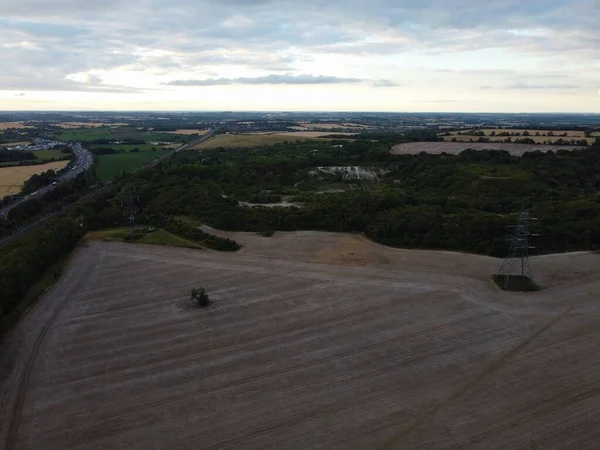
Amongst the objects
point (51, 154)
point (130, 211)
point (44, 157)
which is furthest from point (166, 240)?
point (51, 154)

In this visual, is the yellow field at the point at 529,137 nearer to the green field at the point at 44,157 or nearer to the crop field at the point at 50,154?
the green field at the point at 44,157

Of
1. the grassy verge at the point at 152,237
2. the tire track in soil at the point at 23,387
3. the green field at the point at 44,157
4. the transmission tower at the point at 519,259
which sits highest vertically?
the green field at the point at 44,157

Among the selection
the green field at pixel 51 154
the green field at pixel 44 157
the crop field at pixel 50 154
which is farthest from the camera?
the crop field at pixel 50 154

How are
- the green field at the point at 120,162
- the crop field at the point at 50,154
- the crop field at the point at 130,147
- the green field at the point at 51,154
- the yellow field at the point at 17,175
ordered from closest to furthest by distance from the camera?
the yellow field at the point at 17,175 < the green field at the point at 120,162 < the green field at the point at 51,154 < the crop field at the point at 50,154 < the crop field at the point at 130,147

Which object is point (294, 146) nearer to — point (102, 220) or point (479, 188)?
point (479, 188)

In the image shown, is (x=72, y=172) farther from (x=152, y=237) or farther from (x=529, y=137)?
(x=529, y=137)

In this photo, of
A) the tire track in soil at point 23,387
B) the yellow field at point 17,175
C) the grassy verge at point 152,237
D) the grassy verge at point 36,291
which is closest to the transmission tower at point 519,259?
the grassy verge at point 152,237
